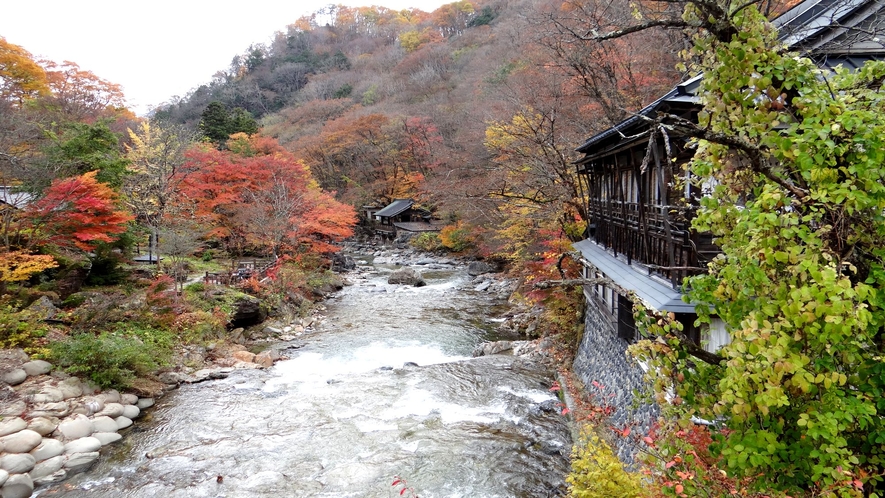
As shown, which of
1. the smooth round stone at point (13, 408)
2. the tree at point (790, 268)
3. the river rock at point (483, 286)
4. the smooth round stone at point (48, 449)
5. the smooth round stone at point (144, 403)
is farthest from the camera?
the river rock at point (483, 286)

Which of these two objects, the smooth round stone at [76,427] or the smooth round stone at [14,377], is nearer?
the smooth round stone at [76,427]

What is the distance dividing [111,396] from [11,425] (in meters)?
2.16

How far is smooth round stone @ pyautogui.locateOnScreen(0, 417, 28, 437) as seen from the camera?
9242 mm

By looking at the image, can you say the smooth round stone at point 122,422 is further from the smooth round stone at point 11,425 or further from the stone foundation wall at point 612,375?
the stone foundation wall at point 612,375

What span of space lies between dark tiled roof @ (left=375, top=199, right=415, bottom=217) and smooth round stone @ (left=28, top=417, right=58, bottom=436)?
35.2 meters

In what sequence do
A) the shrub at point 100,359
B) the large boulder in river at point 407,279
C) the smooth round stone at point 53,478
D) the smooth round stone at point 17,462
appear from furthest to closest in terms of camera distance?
the large boulder in river at point 407,279 < the shrub at point 100,359 < the smooth round stone at point 53,478 < the smooth round stone at point 17,462

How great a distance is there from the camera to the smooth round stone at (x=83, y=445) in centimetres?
948

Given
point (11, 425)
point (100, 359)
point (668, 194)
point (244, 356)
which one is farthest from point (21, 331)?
point (668, 194)

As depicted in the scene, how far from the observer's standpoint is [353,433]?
1059 cm

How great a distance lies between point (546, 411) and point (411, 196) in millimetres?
35750

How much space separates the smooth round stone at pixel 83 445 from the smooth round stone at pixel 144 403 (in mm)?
1844

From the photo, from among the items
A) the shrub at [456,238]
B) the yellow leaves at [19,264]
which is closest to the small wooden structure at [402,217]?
the shrub at [456,238]

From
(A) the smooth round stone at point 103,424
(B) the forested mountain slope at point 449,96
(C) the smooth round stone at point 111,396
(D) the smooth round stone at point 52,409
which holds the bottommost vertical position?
(A) the smooth round stone at point 103,424

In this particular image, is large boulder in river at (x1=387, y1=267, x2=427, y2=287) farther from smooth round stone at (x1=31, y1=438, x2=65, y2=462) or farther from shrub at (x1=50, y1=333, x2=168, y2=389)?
smooth round stone at (x1=31, y1=438, x2=65, y2=462)
